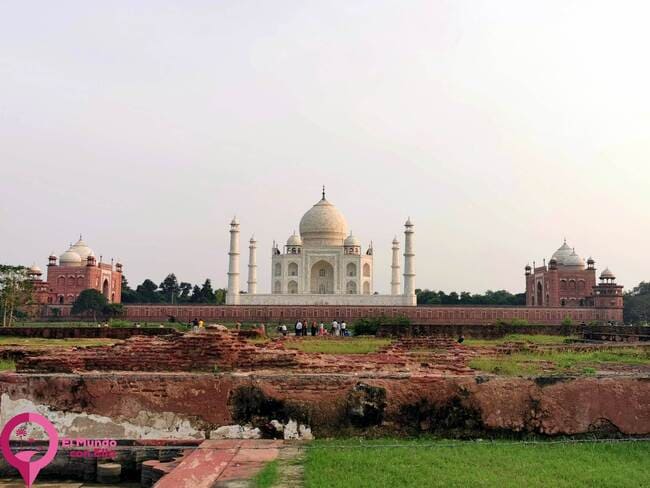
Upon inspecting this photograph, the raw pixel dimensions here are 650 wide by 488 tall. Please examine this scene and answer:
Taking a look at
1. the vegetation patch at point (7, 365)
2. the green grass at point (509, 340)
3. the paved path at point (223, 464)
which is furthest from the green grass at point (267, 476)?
the green grass at point (509, 340)

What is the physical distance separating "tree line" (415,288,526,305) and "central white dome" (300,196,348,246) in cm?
1102

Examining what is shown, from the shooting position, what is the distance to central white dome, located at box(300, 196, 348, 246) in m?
49.1

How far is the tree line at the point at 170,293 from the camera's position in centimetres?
5633

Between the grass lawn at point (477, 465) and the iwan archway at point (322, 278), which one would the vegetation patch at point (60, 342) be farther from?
the iwan archway at point (322, 278)

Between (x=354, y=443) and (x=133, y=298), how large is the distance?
5441cm

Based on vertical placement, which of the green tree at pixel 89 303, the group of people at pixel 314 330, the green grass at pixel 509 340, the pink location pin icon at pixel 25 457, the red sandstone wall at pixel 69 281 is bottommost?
the pink location pin icon at pixel 25 457

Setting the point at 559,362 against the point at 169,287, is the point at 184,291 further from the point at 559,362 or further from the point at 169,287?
the point at 559,362

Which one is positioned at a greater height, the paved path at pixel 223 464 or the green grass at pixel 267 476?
the green grass at pixel 267 476

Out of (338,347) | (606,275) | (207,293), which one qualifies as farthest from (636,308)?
(338,347)

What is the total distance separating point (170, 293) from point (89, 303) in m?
19.8

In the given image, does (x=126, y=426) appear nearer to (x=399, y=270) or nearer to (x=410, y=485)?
(x=410, y=485)

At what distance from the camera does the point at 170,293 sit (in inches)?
2431

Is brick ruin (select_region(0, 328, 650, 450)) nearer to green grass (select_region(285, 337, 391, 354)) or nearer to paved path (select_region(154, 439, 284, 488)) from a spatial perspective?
paved path (select_region(154, 439, 284, 488))

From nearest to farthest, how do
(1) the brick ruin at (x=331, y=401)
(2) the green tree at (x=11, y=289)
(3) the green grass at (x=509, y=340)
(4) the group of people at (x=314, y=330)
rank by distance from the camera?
(1) the brick ruin at (x=331, y=401)
(3) the green grass at (x=509, y=340)
(4) the group of people at (x=314, y=330)
(2) the green tree at (x=11, y=289)
